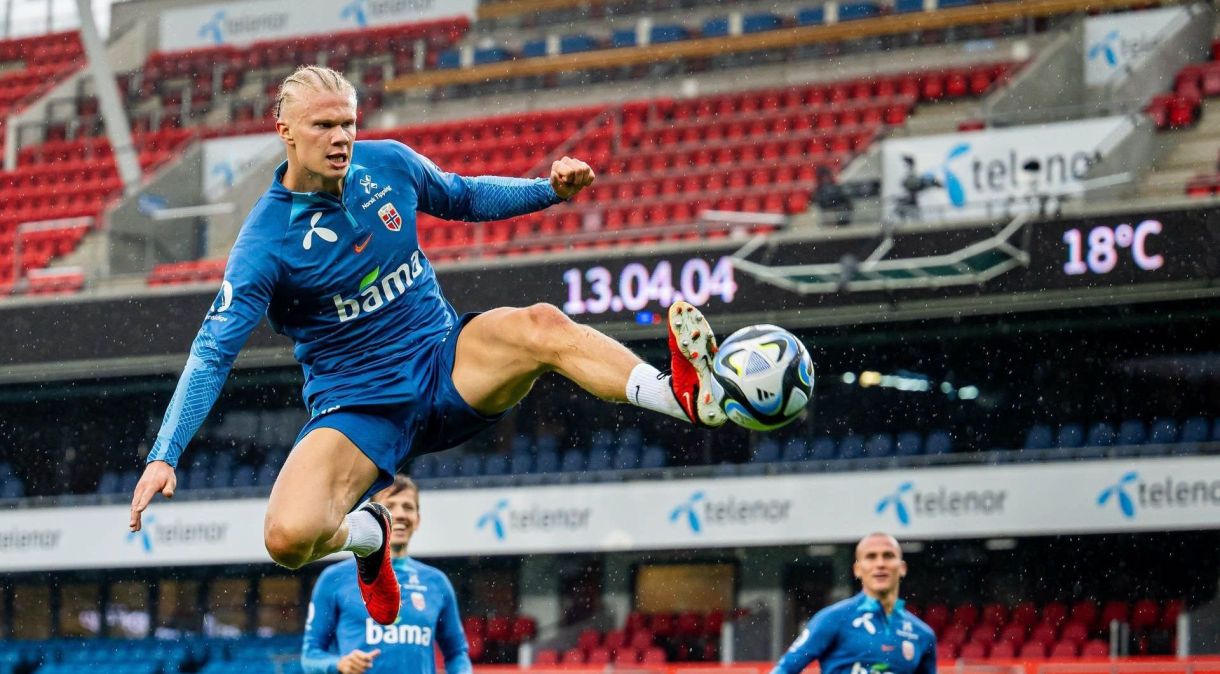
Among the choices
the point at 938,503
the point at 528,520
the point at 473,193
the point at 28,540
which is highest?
Answer: the point at 473,193

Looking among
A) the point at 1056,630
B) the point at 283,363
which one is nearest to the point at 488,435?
the point at 283,363

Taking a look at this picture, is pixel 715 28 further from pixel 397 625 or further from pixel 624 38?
pixel 397 625

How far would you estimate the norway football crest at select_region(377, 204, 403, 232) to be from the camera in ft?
21.6

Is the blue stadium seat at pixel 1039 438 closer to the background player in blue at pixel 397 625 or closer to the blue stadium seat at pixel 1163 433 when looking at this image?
the blue stadium seat at pixel 1163 433

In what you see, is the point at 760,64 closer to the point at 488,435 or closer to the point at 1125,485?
the point at 488,435

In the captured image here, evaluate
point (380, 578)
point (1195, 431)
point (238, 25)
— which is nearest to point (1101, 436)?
point (1195, 431)

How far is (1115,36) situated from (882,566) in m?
13.7

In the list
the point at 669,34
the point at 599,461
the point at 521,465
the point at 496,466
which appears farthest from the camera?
the point at 669,34

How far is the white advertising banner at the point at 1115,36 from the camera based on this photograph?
2128cm

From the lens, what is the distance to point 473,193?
684 cm

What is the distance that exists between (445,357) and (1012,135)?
38.7 feet

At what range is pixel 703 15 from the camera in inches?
990

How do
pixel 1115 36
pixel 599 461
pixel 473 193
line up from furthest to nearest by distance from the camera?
pixel 1115 36 → pixel 599 461 → pixel 473 193

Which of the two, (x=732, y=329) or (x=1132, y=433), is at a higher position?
(x=732, y=329)
